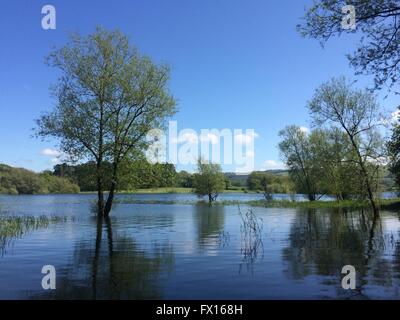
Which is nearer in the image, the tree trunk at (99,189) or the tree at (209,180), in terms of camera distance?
the tree trunk at (99,189)

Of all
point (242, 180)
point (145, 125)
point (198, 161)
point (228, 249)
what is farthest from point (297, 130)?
point (242, 180)

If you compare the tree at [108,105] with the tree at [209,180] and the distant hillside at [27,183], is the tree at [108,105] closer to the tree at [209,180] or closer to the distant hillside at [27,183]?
the tree at [209,180]

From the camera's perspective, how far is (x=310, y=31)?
16.6m

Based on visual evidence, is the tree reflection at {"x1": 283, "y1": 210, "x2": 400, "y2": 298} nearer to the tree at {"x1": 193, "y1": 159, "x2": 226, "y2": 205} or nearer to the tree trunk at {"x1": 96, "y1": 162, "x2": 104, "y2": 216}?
the tree trunk at {"x1": 96, "y1": 162, "x2": 104, "y2": 216}

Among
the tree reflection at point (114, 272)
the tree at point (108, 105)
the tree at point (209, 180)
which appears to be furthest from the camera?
the tree at point (209, 180)

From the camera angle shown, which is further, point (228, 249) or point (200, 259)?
point (228, 249)

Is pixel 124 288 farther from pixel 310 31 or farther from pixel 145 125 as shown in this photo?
pixel 145 125

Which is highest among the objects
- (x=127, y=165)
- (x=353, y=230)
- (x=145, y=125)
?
(x=145, y=125)

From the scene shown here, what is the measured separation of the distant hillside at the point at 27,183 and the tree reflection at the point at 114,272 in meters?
115

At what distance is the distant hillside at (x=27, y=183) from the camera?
434ft

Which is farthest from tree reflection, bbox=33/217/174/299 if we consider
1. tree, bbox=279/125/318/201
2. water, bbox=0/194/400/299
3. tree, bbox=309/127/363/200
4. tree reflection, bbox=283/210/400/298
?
tree, bbox=279/125/318/201

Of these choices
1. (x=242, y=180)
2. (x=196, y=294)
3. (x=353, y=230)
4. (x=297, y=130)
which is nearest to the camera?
(x=196, y=294)

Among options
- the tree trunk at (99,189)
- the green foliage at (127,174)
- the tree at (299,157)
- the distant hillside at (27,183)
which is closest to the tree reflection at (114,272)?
the tree trunk at (99,189)
